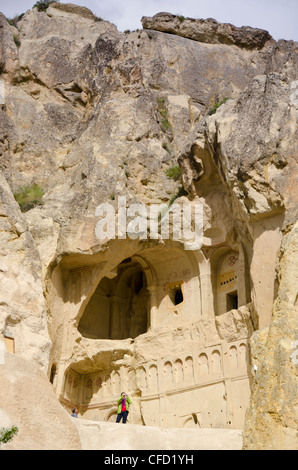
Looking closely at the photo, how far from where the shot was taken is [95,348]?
21125 millimetres

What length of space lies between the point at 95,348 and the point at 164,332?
6.60ft

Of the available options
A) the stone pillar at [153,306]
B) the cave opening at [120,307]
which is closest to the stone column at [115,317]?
the cave opening at [120,307]

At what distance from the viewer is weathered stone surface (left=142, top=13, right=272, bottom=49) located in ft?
95.0

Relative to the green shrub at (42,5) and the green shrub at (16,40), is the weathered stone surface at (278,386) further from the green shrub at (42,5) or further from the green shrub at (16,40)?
the green shrub at (42,5)

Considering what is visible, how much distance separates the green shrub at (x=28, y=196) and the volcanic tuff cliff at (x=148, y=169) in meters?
0.23

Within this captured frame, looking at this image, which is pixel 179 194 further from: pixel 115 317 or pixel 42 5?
pixel 42 5

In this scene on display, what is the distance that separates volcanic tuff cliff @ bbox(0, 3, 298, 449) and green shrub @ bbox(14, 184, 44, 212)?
23 centimetres

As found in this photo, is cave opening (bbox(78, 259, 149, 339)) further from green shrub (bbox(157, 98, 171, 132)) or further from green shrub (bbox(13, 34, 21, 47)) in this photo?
green shrub (bbox(13, 34, 21, 47))

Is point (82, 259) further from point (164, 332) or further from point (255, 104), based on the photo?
point (255, 104)

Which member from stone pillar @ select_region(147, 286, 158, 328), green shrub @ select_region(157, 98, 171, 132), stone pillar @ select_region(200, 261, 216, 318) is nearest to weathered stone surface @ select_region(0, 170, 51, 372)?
stone pillar @ select_region(147, 286, 158, 328)

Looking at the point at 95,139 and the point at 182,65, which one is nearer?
the point at 95,139

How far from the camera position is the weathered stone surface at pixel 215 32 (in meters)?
29.0

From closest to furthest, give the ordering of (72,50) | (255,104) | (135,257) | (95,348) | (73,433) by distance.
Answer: (73,433) < (255,104) < (95,348) < (135,257) < (72,50)
